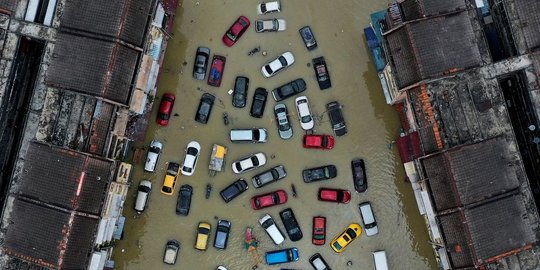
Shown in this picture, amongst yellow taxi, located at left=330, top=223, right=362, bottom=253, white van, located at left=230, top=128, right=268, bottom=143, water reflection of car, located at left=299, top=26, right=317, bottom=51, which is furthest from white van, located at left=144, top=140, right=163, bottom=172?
A: yellow taxi, located at left=330, top=223, right=362, bottom=253

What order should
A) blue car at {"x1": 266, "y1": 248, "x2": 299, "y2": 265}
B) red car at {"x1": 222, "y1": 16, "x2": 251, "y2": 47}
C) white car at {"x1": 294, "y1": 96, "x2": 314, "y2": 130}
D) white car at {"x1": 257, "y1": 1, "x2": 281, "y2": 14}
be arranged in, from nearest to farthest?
blue car at {"x1": 266, "y1": 248, "x2": 299, "y2": 265}
white car at {"x1": 294, "y1": 96, "x2": 314, "y2": 130}
red car at {"x1": 222, "y1": 16, "x2": 251, "y2": 47}
white car at {"x1": 257, "y1": 1, "x2": 281, "y2": 14}

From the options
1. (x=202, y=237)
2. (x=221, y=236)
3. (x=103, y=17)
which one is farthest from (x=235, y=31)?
(x=202, y=237)

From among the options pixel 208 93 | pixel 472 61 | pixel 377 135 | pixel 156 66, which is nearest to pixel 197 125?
pixel 208 93

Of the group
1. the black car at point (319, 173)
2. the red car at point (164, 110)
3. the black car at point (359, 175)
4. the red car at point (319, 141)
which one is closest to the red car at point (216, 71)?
the red car at point (164, 110)

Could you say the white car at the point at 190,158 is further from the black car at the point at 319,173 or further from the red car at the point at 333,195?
the red car at the point at 333,195

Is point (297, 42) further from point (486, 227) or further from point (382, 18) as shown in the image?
point (486, 227)

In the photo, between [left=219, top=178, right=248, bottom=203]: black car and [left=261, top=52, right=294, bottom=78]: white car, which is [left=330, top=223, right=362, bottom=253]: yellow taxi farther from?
[left=261, top=52, right=294, bottom=78]: white car

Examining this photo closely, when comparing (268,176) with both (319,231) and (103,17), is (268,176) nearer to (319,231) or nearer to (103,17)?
(319,231)
